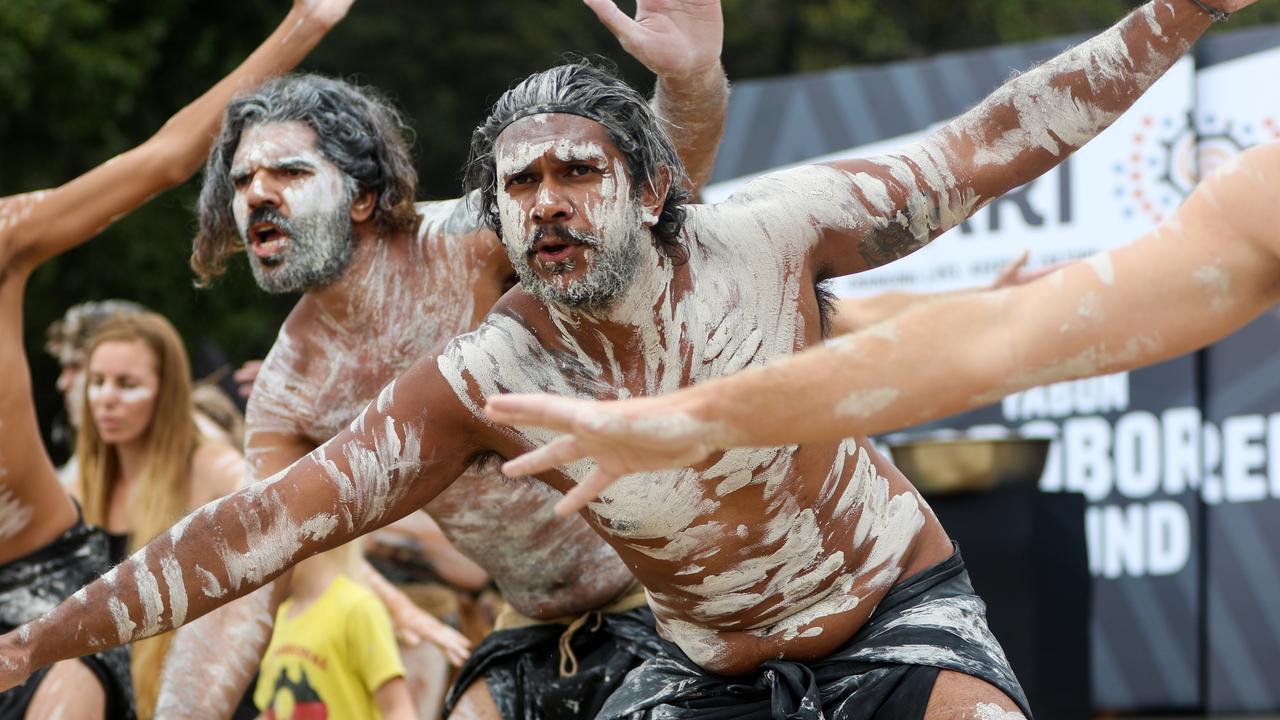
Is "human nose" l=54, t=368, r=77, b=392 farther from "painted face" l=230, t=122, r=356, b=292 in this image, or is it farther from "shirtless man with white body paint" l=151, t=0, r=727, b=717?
"painted face" l=230, t=122, r=356, b=292

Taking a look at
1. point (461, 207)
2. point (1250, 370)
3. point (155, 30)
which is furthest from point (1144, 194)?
point (155, 30)

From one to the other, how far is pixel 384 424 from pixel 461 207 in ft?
3.37

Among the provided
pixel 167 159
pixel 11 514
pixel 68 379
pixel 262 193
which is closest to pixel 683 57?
pixel 262 193

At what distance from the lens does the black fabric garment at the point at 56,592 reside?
422 centimetres

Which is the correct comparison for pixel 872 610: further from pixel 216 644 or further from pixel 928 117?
pixel 928 117

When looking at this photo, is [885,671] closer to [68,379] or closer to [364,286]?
[364,286]

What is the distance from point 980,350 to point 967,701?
0.89m

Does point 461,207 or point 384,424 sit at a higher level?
point 461,207

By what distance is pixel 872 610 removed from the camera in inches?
118

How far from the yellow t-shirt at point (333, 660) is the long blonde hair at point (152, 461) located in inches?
23.4

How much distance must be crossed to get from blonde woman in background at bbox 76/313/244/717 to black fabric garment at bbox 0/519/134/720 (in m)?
0.86

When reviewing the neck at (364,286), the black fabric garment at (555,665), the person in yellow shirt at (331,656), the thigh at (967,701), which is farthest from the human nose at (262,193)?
the thigh at (967,701)

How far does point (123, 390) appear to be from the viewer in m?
5.44

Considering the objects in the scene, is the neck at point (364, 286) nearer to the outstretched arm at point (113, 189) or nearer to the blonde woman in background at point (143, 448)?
the outstretched arm at point (113, 189)
